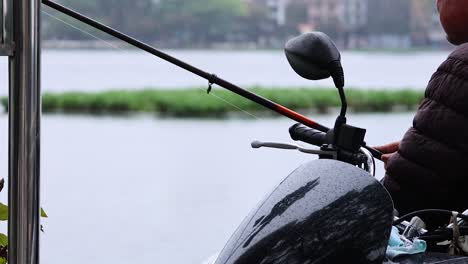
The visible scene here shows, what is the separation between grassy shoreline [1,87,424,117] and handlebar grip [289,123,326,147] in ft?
38.5

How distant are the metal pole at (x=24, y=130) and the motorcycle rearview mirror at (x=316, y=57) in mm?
373

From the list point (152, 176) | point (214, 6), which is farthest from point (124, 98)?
point (152, 176)

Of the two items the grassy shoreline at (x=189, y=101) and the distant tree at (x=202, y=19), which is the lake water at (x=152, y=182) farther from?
the distant tree at (x=202, y=19)

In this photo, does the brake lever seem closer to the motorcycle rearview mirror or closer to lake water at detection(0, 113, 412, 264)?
the motorcycle rearview mirror

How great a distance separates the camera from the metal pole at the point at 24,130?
1284mm

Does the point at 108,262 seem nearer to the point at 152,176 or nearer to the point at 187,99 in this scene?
the point at 152,176

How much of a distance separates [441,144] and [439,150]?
0.04ft

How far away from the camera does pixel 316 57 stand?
1328mm

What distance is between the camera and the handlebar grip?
4.71ft

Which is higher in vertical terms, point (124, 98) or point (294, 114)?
point (294, 114)

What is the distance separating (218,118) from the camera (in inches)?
529

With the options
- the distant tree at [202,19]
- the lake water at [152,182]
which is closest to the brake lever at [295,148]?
the lake water at [152,182]

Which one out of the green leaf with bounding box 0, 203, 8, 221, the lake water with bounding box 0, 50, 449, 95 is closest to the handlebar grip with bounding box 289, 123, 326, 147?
the green leaf with bounding box 0, 203, 8, 221

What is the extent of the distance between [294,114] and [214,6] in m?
11.1
